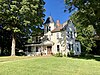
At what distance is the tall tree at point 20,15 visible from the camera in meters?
32.1

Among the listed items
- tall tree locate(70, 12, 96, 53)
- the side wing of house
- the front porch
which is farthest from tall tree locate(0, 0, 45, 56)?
tall tree locate(70, 12, 96, 53)

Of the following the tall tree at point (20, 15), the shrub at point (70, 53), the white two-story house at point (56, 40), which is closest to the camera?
the tall tree at point (20, 15)

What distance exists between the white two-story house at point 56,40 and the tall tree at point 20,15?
6454 mm


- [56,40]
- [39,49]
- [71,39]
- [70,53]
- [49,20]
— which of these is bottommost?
[70,53]

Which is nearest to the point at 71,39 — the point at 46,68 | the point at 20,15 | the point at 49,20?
the point at 49,20

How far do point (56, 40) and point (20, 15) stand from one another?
11.9 m

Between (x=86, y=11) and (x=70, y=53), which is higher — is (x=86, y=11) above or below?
above

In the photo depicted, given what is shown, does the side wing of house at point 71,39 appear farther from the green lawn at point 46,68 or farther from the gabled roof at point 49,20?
the green lawn at point 46,68

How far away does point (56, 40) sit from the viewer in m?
41.3

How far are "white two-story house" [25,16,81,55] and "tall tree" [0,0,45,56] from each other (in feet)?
21.2

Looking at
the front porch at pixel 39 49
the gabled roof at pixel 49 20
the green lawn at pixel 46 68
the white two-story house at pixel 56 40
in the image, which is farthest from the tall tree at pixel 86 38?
the green lawn at pixel 46 68

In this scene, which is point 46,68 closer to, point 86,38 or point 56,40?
point 56,40

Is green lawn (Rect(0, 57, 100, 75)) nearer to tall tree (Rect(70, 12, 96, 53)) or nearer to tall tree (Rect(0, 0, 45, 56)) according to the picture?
tall tree (Rect(0, 0, 45, 56))

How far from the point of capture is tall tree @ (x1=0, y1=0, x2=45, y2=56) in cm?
3212
